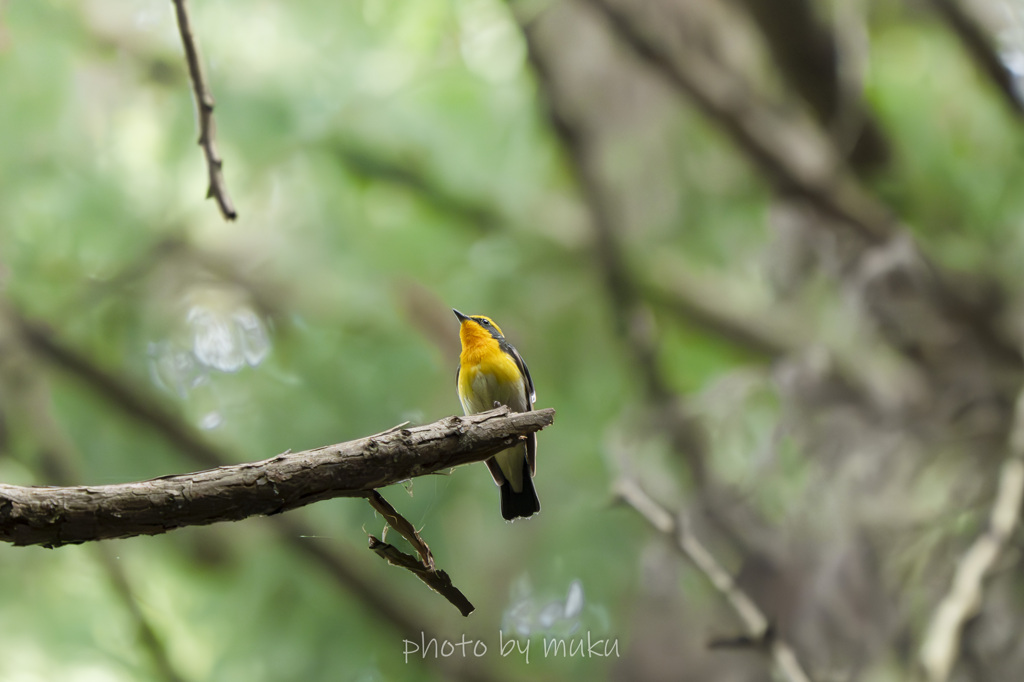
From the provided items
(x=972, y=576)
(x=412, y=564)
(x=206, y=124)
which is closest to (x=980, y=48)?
(x=972, y=576)

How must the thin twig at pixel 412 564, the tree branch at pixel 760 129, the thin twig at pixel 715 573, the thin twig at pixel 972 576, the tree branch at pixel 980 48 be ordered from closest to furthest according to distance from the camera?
the thin twig at pixel 412 564
the thin twig at pixel 972 576
the thin twig at pixel 715 573
the tree branch at pixel 980 48
the tree branch at pixel 760 129

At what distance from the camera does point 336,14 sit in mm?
4977

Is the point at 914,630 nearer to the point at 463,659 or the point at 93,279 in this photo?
the point at 463,659

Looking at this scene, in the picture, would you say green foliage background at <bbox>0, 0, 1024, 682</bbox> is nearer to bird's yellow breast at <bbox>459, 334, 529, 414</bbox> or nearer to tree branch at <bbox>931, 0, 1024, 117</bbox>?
tree branch at <bbox>931, 0, 1024, 117</bbox>

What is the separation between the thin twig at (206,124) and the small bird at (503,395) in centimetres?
119

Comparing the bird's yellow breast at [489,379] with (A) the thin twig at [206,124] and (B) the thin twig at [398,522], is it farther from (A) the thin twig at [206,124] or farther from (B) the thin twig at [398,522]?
(A) the thin twig at [206,124]

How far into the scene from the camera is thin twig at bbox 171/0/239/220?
68.1 inches

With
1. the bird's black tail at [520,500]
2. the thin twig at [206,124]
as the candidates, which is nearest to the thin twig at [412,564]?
the thin twig at [206,124]

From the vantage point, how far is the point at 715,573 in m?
4.54

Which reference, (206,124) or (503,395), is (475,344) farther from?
(206,124)

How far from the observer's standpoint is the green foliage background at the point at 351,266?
14.9 feet

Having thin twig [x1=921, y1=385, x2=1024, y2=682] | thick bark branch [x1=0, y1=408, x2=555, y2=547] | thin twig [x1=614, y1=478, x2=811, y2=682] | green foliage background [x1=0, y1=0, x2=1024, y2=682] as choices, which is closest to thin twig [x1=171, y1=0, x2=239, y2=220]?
thick bark branch [x1=0, y1=408, x2=555, y2=547]

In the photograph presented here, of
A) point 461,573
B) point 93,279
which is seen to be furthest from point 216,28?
point 461,573

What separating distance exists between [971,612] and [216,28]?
5.89 meters
